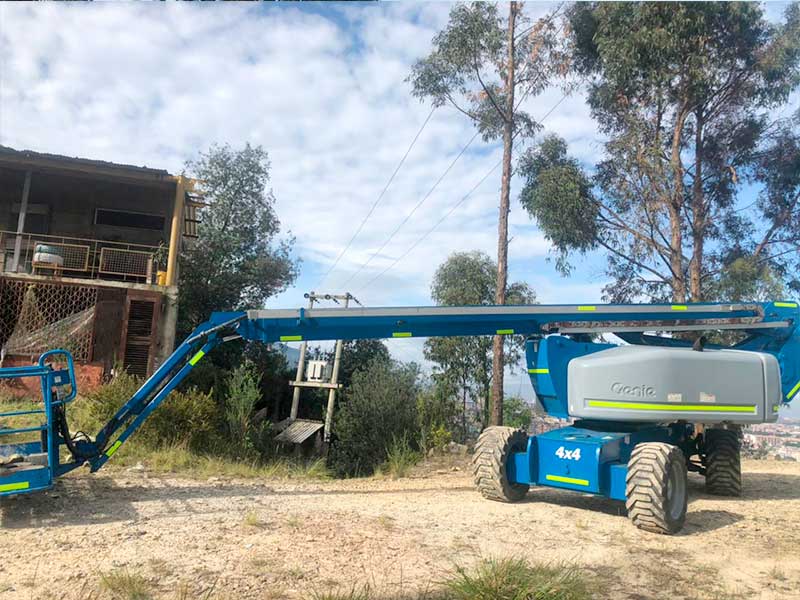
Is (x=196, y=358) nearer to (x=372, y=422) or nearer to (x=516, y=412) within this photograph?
(x=372, y=422)

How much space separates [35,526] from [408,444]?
7711mm

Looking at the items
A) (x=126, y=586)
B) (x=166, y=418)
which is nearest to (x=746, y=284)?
(x=166, y=418)

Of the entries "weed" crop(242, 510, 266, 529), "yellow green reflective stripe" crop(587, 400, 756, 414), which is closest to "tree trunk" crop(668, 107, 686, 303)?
"yellow green reflective stripe" crop(587, 400, 756, 414)

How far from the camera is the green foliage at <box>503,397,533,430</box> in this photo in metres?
18.8

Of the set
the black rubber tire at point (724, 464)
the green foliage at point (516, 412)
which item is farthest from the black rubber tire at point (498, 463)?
the green foliage at point (516, 412)

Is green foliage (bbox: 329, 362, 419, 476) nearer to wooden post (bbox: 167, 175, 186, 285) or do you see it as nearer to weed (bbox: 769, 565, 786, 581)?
wooden post (bbox: 167, 175, 186, 285)

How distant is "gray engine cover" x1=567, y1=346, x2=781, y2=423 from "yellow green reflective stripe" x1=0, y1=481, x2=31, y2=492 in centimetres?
608

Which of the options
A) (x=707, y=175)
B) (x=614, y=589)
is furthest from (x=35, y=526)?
(x=707, y=175)

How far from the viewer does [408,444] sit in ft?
42.5

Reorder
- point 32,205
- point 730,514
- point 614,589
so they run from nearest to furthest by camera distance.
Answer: point 614,589 < point 730,514 < point 32,205

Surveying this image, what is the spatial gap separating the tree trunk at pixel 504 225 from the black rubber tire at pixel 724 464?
6.10 metres

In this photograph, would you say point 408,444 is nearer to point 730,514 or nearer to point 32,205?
point 730,514

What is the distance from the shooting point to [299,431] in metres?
15.2

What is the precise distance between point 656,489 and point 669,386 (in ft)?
4.45
